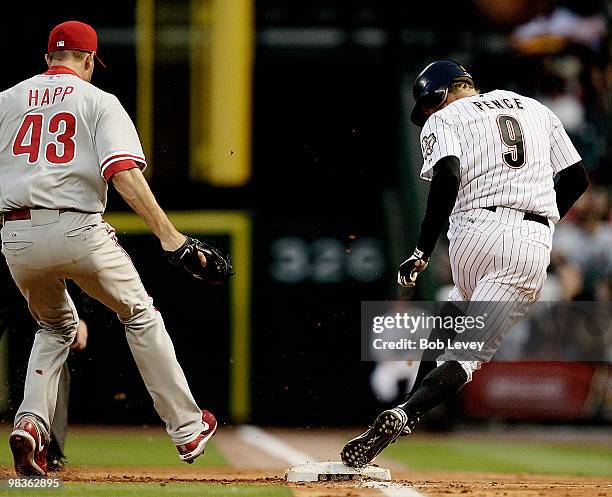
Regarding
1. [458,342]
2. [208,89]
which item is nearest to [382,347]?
[208,89]

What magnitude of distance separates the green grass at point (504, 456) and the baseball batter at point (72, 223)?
276 cm

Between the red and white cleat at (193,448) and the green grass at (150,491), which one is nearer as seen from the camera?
the green grass at (150,491)

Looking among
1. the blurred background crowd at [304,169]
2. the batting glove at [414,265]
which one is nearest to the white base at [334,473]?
the batting glove at [414,265]

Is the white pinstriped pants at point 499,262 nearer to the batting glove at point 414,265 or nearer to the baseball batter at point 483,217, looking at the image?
the baseball batter at point 483,217

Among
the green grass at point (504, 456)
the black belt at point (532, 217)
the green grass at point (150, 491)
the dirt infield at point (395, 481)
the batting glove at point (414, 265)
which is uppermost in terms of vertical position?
the black belt at point (532, 217)

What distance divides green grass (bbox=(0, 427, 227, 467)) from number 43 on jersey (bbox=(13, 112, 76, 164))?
2045 millimetres

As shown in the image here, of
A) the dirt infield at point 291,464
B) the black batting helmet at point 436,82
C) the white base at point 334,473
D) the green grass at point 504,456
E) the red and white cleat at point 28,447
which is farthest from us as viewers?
the green grass at point 504,456

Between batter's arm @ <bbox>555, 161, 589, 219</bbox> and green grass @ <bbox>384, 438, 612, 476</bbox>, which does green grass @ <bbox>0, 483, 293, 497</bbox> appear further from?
green grass @ <bbox>384, 438, 612, 476</bbox>

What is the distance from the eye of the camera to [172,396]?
5324 millimetres

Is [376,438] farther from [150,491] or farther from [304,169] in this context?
[304,169]

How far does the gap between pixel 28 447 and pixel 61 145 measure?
48.8 inches

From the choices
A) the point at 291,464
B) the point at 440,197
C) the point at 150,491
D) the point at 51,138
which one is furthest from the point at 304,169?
the point at 150,491

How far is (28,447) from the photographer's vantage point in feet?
17.0

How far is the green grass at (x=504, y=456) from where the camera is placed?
7781 mm
